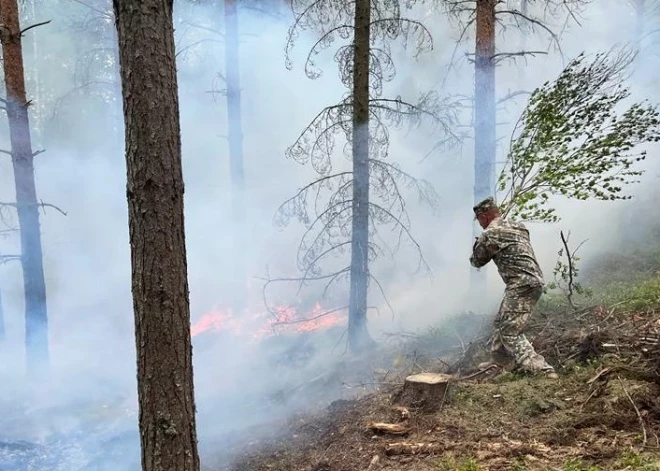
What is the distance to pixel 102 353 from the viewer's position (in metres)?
11.7

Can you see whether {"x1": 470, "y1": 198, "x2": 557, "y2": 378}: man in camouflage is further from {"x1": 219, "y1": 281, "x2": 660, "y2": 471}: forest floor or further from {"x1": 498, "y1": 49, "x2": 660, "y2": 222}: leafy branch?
{"x1": 498, "y1": 49, "x2": 660, "y2": 222}: leafy branch

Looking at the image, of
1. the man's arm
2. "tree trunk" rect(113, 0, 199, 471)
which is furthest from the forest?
the man's arm

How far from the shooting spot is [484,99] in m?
9.87

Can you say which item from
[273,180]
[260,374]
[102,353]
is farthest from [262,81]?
[260,374]

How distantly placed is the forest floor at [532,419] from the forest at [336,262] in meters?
0.03

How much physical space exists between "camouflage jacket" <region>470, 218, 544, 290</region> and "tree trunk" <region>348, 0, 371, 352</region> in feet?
9.90

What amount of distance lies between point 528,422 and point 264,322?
8.47m

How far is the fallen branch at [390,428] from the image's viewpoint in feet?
15.1

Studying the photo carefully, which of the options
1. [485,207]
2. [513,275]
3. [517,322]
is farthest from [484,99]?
[517,322]

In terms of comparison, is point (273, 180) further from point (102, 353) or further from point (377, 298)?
point (102, 353)

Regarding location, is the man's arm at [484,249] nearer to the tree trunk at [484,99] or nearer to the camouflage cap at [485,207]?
the camouflage cap at [485,207]

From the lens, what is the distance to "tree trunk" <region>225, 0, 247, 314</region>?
565 inches

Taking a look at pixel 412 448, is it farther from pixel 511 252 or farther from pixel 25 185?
pixel 25 185

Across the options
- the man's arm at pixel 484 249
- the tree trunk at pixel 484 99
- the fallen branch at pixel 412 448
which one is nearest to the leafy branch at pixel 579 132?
the man's arm at pixel 484 249
